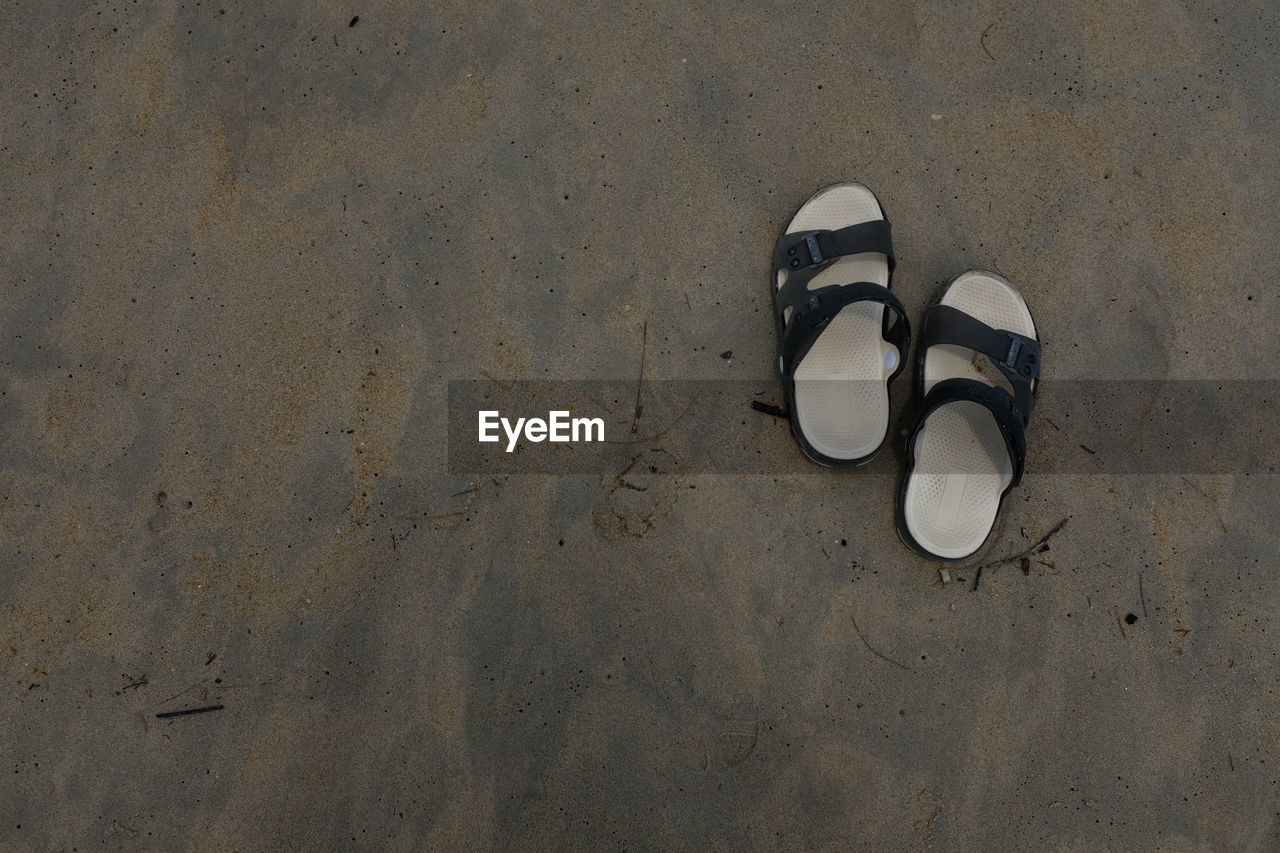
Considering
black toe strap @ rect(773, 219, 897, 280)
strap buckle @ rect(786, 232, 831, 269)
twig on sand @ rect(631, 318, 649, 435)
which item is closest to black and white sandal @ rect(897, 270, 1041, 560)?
black toe strap @ rect(773, 219, 897, 280)

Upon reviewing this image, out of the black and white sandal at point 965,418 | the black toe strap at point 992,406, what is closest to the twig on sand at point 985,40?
the black and white sandal at point 965,418

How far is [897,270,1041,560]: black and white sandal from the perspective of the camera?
89.0 inches

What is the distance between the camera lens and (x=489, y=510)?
2.35m

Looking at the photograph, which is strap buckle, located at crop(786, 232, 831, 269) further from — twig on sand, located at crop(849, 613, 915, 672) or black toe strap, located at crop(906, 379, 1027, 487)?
twig on sand, located at crop(849, 613, 915, 672)

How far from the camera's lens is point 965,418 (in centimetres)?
234

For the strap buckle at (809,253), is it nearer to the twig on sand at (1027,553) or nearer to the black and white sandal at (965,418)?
the black and white sandal at (965,418)

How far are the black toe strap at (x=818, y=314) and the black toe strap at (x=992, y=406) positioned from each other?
6.0 inches

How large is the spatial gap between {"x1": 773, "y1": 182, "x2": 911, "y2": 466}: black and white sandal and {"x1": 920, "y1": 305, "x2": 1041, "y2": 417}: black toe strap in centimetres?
18

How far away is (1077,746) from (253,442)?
3.00 meters

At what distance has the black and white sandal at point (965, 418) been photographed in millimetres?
2262

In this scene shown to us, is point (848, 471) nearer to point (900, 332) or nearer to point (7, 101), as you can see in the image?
point (900, 332)

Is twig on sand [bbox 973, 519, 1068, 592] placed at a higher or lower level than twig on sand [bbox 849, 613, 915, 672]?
higher

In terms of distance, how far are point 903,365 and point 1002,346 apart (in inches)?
13.5

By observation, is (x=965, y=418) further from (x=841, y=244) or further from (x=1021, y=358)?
(x=841, y=244)
